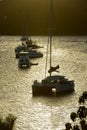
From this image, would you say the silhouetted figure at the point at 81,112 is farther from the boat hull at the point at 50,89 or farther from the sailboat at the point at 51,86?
the boat hull at the point at 50,89

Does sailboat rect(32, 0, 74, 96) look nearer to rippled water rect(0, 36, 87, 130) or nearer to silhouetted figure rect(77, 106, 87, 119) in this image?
rippled water rect(0, 36, 87, 130)

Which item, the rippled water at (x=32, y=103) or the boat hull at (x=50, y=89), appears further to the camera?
the boat hull at (x=50, y=89)

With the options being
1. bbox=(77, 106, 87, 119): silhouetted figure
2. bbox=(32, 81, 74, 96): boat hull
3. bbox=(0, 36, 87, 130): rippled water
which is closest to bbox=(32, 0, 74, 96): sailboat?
bbox=(32, 81, 74, 96): boat hull

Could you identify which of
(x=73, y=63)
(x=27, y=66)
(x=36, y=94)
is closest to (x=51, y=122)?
(x=36, y=94)

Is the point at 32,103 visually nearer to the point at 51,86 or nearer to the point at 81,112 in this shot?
the point at 51,86

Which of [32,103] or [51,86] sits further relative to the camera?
[51,86]

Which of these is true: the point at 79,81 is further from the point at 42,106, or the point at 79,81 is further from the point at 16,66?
the point at 16,66

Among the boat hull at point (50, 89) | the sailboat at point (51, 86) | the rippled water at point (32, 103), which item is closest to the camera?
the rippled water at point (32, 103)

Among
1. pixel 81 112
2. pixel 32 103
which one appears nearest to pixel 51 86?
pixel 32 103

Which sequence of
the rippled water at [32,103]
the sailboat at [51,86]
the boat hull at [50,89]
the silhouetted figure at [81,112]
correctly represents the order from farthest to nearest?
1. the boat hull at [50,89]
2. the sailboat at [51,86]
3. the rippled water at [32,103]
4. the silhouetted figure at [81,112]

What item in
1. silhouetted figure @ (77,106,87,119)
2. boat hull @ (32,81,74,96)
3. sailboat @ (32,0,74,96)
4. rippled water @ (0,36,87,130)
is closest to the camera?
silhouetted figure @ (77,106,87,119)

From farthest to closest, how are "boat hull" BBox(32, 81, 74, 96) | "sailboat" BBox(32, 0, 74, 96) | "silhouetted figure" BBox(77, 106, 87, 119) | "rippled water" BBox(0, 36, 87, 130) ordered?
"boat hull" BBox(32, 81, 74, 96)
"sailboat" BBox(32, 0, 74, 96)
"rippled water" BBox(0, 36, 87, 130)
"silhouetted figure" BBox(77, 106, 87, 119)

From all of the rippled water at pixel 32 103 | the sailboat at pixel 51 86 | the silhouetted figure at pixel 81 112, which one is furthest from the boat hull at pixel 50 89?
the silhouetted figure at pixel 81 112

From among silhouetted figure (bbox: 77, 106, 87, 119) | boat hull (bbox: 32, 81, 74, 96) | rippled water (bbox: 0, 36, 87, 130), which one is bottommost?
rippled water (bbox: 0, 36, 87, 130)
